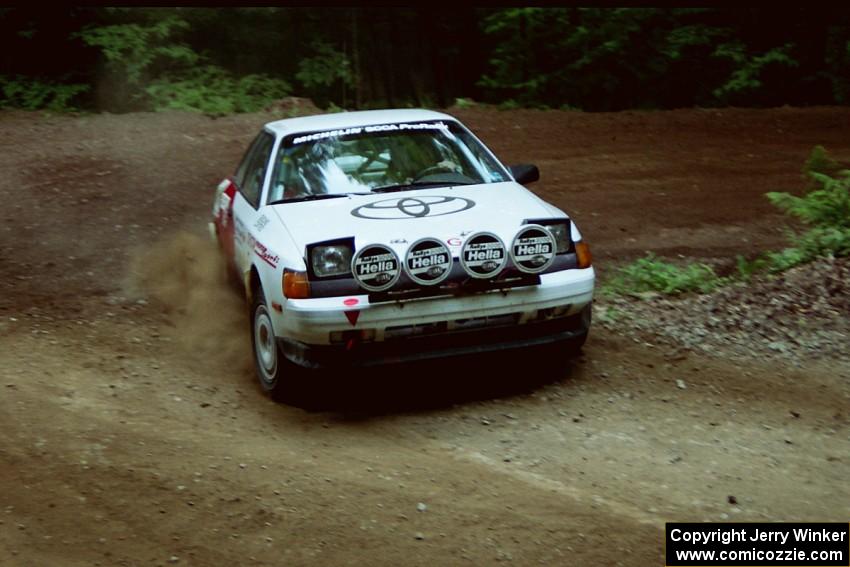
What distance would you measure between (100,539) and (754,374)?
4541 mm

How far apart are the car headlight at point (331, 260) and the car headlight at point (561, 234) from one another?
1.32 metres

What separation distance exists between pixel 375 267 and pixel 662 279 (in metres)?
3.77

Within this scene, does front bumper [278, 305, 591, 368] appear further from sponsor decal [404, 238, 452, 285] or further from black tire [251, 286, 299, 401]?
sponsor decal [404, 238, 452, 285]

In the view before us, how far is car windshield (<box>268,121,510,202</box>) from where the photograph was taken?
7492 mm

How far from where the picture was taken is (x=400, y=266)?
6242 millimetres

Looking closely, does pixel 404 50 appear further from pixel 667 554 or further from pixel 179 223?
pixel 667 554

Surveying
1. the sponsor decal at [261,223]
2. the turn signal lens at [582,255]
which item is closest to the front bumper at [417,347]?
the turn signal lens at [582,255]

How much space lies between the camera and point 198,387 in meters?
7.20

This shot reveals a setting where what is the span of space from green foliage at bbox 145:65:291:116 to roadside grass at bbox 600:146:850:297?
977 centimetres

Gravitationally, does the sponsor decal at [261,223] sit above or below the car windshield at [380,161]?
below

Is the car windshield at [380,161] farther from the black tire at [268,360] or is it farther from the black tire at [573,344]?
the black tire at [573,344]

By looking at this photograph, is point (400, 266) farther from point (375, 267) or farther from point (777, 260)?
point (777, 260)
